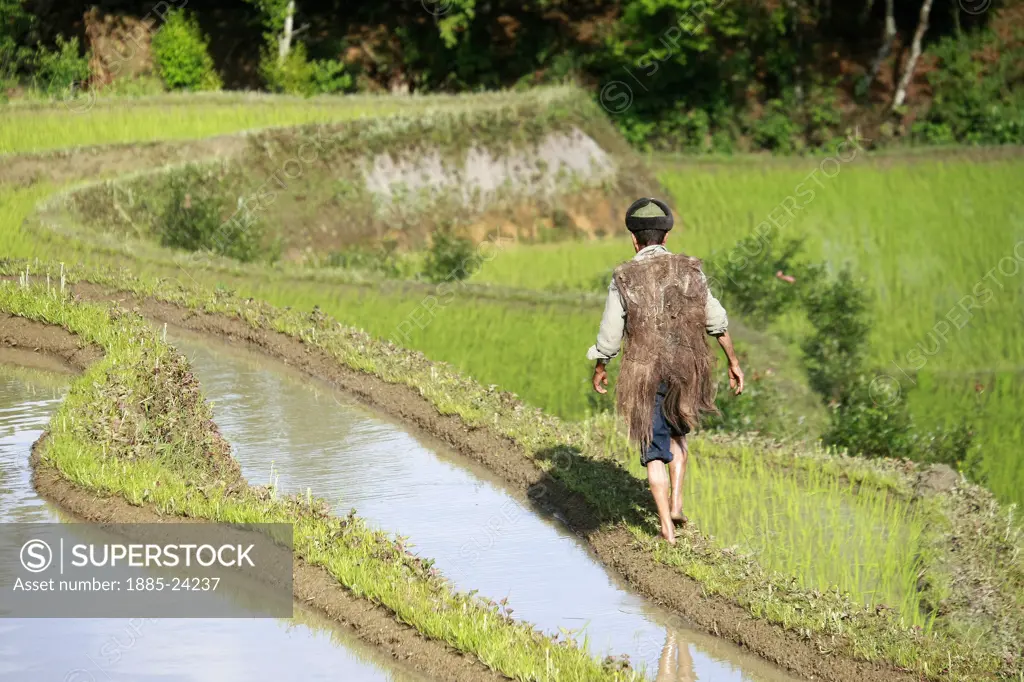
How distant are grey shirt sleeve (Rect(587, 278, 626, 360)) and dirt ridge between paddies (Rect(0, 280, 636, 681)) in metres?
1.38

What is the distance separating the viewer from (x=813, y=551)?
355 inches

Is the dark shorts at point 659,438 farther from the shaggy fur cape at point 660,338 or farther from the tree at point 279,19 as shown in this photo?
the tree at point 279,19

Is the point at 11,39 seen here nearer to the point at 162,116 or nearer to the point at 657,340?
the point at 162,116

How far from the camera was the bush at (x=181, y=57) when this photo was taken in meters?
30.2

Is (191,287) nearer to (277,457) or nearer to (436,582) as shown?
(277,457)

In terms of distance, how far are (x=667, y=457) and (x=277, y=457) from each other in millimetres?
2828

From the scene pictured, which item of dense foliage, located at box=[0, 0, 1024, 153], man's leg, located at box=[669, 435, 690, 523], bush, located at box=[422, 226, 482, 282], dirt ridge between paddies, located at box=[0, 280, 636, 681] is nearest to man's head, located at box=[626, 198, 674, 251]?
man's leg, located at box=[669, 435, 690, 523]

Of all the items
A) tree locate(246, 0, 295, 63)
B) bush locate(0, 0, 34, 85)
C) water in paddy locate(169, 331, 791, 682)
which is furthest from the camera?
tree locate(246, 0, 295, 63)

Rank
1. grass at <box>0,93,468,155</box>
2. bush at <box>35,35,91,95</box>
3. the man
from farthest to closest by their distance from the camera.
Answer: bush at <box>35,35,91,95</box>
grass at <box>0,93,468,155</box>
the man

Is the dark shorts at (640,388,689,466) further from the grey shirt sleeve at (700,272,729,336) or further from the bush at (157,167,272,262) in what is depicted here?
the bush at (157,167,272,262)

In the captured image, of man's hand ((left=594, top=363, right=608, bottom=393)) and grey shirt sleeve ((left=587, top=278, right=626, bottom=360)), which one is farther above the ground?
grey shirt sleeve ((left=587, top=278, right=626, bottom=360))

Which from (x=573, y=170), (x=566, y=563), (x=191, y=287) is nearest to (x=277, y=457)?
(x=566, y=563)

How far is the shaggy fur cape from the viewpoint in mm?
8359

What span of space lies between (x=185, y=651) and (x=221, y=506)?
1713 mm
